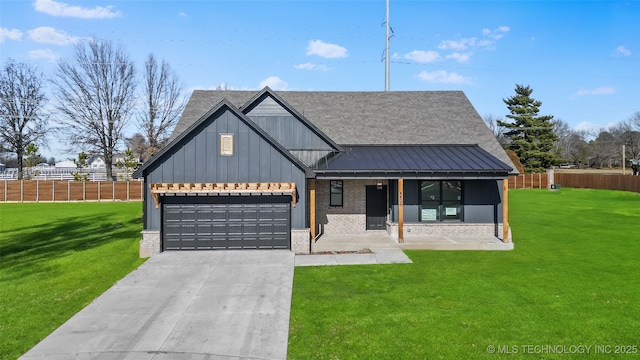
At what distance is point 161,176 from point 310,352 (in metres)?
10.4

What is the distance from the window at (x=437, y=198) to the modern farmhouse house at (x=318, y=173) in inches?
1.8

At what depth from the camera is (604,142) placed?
89125 mm

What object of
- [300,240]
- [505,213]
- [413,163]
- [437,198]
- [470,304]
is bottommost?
[470,304]

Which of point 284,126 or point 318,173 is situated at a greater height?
point 284,126

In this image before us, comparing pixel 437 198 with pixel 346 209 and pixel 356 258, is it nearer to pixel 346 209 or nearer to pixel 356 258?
pixel 346 209

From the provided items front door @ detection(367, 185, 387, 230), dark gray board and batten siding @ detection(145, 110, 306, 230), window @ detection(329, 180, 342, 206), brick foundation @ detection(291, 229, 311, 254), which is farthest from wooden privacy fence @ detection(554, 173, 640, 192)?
dark gray board and batten siding @ detection(145, 110, 306, 230)

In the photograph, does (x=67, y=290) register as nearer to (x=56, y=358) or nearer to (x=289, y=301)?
(x=56, y=358)

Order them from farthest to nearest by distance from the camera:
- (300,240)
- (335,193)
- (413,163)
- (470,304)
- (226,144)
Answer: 1. (335,193)
2. (413,163)
3. (300,240)
4. (226,144)
5. (470,304)

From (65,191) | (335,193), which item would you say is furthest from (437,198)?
(65,191)

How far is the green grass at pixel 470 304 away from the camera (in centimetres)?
709

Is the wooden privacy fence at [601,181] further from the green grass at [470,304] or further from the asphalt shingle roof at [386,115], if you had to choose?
the green grass at [470,304]

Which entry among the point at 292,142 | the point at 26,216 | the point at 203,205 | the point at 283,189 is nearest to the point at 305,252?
the point at 283,189

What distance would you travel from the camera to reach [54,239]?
17.7m

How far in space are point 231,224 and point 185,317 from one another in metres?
6.61
